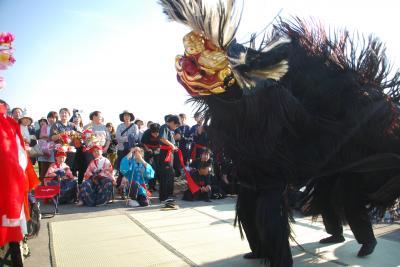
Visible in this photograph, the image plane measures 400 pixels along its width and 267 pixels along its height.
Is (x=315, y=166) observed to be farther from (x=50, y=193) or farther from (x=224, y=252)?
(x=50, y=193)

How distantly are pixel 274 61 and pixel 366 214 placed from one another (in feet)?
5.00

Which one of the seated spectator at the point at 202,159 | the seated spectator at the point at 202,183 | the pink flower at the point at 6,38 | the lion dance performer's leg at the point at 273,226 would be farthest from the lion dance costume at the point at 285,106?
the seated spectator at the point at 202,159

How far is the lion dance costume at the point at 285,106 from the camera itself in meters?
2.23

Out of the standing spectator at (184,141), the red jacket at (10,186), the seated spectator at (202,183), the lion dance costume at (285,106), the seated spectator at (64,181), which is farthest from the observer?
the standing spectator at (184,141)

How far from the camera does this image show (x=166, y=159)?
20.4 ft

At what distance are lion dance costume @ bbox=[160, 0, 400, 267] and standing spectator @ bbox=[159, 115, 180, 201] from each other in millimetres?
3620

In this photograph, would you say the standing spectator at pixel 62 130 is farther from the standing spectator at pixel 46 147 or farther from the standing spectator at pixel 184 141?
the standing spectator at pixel 184 141

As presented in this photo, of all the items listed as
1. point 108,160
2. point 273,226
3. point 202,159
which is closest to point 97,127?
point 108,160

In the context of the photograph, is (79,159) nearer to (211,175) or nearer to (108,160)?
(108,160)

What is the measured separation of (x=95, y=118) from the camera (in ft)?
21.9

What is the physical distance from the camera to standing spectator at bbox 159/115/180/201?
243 inches

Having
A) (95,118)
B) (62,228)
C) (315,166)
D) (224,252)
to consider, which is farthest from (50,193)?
(315,166)

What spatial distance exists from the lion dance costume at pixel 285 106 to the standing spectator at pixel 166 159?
362 cm

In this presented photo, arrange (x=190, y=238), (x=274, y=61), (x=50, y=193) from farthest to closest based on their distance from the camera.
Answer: (x=50, y=193) < (x=190, y=238) < (x=274, y=61)
